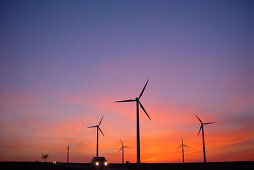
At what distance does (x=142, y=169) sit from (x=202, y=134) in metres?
44.6

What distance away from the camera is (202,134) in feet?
267

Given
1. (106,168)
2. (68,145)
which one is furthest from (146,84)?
(68,145)

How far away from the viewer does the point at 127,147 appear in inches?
4715

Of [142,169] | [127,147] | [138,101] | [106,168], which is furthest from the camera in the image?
[127,147]

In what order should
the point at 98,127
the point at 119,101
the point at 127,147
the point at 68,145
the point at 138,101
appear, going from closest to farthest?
the point at 138,101 < the point at 119,101 < the point at 98,127 < the point at 127,147 < the point at 68,145

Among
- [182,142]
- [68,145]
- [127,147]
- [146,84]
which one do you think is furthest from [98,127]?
[68,145]

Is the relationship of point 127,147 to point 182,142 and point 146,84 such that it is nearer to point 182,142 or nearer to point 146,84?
point 182,142

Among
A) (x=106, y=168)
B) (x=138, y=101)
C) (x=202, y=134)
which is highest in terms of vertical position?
(x=138, y=101)

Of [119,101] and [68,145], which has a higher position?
[119,101]

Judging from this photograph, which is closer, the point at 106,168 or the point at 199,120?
the point at 106,168

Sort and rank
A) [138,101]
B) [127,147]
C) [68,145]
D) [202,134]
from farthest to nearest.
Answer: [68,145], [127,147], [202,134], [138,101]

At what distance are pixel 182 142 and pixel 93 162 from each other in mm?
82422

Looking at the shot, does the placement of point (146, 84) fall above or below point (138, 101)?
above

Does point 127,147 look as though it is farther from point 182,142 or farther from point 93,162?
point 93,162
